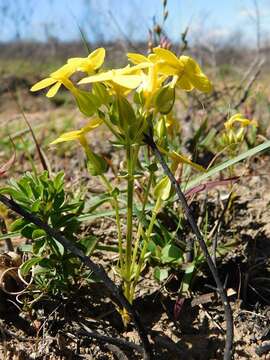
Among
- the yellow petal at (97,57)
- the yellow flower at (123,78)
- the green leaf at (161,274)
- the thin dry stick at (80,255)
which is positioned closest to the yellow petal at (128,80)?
the yellow flower at (123,78)

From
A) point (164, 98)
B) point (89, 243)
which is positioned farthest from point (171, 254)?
point (164, 98)

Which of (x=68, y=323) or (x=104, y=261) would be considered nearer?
(x=68, y=323)

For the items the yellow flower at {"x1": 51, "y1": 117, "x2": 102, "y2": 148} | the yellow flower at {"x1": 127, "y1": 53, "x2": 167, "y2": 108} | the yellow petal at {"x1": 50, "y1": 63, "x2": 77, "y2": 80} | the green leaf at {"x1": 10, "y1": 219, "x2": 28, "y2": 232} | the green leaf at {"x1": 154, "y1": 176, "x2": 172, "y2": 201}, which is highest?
the yellow petal at {"x1": 50, "y1": 63, "x2": 77, "y2": 80}

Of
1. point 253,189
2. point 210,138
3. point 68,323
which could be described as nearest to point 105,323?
point 68,323

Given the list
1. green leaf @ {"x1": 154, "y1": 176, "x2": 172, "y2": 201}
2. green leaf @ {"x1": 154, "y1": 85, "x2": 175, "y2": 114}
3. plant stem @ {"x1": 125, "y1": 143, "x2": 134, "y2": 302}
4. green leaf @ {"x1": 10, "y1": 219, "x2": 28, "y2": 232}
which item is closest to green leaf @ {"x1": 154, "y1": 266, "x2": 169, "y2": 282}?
plant stem @ {"x1": 125, "y1": 143, "x2": 134, "y2": 302}

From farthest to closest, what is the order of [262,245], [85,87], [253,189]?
[85,87] → [253,189] → [262,245]

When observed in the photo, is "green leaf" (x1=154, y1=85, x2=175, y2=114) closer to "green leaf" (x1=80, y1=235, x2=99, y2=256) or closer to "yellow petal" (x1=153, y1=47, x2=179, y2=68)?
"yellow petal" (x1=153, y1=47, x2=179, y2=68)

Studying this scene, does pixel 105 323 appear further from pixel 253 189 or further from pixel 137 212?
pixel 253 189
